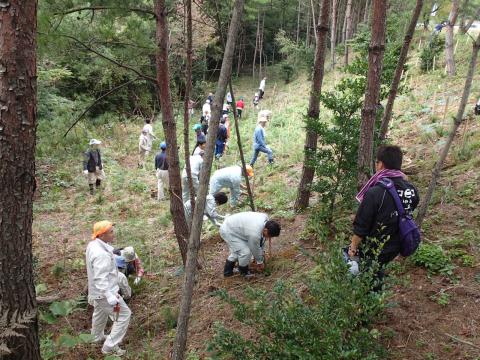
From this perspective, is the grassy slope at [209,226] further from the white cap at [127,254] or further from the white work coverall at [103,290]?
the white cap at [127,254]

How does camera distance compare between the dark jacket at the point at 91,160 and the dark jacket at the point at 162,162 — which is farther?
the dark jacket at the point at 91,160

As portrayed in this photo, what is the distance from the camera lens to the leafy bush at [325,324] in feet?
8.48

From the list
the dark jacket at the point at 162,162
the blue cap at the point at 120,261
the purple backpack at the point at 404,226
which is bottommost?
the blue cap at the point at 120,261

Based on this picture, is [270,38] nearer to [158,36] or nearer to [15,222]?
[158,36]

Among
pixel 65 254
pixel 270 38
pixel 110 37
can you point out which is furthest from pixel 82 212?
pixel 270 38

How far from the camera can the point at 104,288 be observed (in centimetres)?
470

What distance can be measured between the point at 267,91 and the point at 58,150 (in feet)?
58.6

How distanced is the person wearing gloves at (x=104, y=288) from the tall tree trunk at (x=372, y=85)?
10.5 feet

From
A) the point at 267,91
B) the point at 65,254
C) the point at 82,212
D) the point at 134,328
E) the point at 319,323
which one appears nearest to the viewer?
the point at 319,323

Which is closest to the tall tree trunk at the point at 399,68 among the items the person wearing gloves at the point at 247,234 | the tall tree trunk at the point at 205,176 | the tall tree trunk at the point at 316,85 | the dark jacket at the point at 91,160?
the tall tree trunk at the point at 316,85

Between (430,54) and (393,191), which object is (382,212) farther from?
(430,54)

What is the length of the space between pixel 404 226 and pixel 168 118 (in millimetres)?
3660

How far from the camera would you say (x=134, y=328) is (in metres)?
5.54


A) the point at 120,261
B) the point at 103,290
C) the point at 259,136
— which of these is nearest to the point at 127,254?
the point at 120,261
